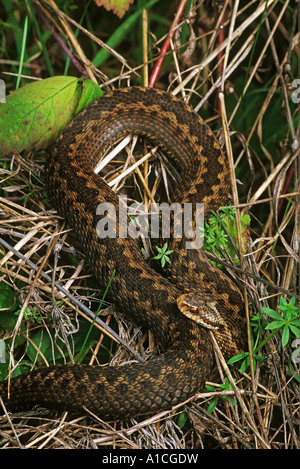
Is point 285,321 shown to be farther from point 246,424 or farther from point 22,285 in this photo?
point 22,285

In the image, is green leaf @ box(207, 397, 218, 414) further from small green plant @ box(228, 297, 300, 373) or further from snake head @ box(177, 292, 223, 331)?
snake head @ box(177, 292, 223, 331)

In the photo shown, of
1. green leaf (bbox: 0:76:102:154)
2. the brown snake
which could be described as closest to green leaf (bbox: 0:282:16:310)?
the brown snake

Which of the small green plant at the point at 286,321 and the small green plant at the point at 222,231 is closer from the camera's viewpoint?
the small green plant at the point at 286,321

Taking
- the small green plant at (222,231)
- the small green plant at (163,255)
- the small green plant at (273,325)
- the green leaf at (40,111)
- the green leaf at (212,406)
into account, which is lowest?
the green leaf at (212,406)

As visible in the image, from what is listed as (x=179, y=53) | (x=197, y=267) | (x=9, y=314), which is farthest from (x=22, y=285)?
(x=179, y=53)

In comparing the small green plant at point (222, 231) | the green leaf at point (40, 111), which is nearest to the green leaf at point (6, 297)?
the green leaf at point (40, 111)

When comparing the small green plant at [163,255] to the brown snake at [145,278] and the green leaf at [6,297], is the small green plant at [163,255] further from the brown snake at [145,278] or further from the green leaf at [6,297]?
the green leaf at [6,297]
